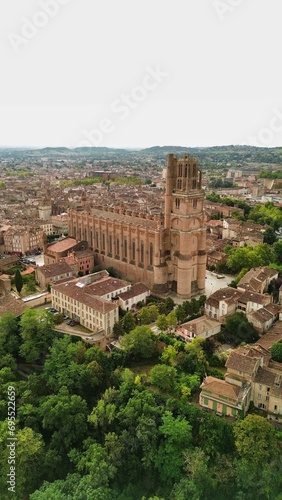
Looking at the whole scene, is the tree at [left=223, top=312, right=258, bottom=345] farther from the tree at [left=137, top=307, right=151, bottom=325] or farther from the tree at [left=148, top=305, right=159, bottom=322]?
the tree at [left=137, top=307, right=151, bottom=325]

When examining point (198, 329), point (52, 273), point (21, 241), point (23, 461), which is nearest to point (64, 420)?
point (23, 461)

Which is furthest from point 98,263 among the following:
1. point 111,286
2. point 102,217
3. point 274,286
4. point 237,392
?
point 237,392

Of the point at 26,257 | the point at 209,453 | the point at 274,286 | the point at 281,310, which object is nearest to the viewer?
the point at 209,453

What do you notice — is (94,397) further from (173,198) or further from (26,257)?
(26,257)

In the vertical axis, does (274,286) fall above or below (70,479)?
above

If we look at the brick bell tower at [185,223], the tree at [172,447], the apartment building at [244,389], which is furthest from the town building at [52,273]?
the tree at [172,447]

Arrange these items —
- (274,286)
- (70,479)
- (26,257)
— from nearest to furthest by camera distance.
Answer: (70,479)
(274,286)
(26,257)

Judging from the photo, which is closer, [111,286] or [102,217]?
[111,286]
